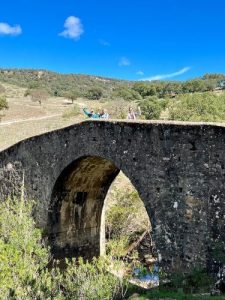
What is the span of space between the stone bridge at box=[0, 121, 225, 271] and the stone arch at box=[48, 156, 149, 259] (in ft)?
0.13

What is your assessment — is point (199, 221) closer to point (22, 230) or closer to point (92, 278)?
point (92, 278)

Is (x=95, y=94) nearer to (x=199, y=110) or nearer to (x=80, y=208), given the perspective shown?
(x=199, y=110)

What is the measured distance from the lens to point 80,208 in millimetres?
17234

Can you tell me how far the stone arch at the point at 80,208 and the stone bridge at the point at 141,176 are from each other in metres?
0.04

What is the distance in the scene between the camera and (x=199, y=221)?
1112 cm

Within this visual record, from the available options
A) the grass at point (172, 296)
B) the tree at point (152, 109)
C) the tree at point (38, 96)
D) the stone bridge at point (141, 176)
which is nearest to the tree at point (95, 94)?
the tree at point (38, 96)

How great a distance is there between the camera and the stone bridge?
10922 mm

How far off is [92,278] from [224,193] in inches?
148

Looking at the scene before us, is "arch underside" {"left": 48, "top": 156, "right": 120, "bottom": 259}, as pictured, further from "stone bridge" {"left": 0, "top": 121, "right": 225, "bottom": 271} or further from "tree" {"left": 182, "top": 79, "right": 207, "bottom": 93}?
"tree" {"left": 182, "top": 79, "right": 207, "bottom": 93}

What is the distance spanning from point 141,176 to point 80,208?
18.2 ft

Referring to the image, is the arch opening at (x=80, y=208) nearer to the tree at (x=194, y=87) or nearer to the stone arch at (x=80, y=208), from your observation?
the stone arch at (x=80, y=208)

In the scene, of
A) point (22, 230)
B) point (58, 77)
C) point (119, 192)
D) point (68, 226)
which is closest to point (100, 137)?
point (22, 230)

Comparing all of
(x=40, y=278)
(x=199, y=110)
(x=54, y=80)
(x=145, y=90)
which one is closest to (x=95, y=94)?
(x=145, y=90)

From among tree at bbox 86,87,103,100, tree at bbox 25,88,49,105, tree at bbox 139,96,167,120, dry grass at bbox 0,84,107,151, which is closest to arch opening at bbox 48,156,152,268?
dry grass at bbox 0,84,107,151
